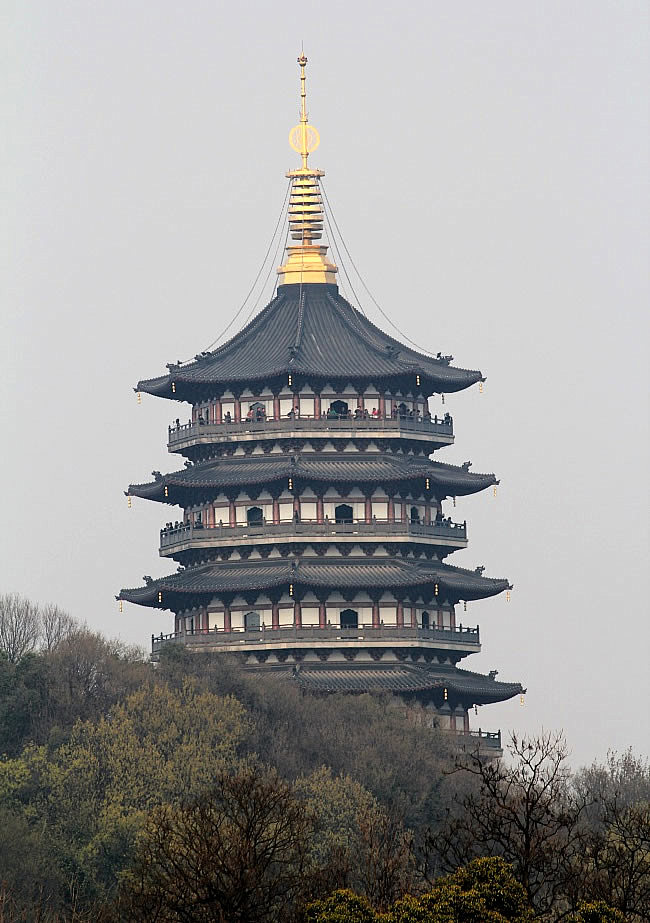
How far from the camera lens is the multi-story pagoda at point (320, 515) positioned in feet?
397

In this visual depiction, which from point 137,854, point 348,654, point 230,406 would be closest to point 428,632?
point 348,654

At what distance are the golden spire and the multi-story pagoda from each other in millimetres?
725

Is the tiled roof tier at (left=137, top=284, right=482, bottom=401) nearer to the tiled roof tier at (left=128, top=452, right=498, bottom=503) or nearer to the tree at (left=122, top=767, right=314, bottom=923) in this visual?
the tiled roof tier at (left=128, top=452, right=498, bottom=503)

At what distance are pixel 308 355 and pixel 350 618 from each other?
34.4 feet

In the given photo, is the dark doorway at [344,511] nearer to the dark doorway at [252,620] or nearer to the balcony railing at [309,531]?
the balcony railing at [309,531]

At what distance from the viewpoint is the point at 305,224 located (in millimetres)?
129875

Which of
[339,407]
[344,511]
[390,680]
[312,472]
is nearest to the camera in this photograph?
[390,680]

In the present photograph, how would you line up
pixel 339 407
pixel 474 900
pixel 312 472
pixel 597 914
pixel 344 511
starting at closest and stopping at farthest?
1. pixel 597 914
2. pixel 474 900
3. pixel 312 472
4. pixel 344 511
5. pixel 339 407

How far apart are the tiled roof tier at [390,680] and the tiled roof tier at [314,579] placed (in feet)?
9.60

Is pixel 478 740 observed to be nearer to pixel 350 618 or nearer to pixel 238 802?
pixel 350 618

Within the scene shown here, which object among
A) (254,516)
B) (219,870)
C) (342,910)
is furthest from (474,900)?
(254,516)

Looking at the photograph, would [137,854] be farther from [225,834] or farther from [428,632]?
[428,632]

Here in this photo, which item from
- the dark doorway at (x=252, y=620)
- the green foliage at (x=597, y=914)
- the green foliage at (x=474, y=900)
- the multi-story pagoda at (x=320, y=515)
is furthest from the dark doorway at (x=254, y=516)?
the green foliage at (x=597, y=914)

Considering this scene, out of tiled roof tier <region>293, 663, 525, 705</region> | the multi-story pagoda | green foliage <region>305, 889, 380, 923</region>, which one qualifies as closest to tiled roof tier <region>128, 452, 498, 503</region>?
the multi-story pagoda
